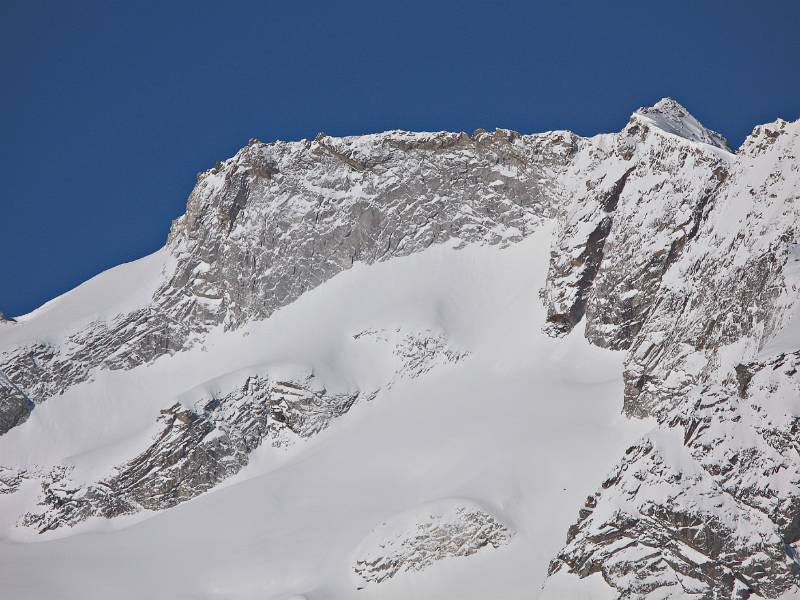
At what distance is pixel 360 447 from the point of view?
420 feet

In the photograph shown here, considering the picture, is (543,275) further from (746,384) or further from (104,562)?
(746,384)

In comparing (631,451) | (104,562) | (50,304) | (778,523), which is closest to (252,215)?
(50,304)

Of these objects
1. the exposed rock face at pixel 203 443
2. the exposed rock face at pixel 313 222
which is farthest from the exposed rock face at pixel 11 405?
the exposed rock face at pixel 203 443

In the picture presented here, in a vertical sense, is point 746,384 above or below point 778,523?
above

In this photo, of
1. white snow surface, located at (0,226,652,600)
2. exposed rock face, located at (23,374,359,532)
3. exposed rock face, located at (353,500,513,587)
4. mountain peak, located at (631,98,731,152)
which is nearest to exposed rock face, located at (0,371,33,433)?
white snow surface, located at (0,226,652,600)

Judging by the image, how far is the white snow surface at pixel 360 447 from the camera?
369ft

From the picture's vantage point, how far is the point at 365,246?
14962cm

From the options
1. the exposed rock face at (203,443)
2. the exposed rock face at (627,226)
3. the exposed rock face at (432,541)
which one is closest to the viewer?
the exposed rock face at (432,541)

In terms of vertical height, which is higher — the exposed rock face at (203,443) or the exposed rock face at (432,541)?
the exposed rock face at (203,443)

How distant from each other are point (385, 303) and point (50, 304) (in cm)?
4171

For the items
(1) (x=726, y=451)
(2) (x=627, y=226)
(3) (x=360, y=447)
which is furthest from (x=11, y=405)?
(1) (x=726, y=451)

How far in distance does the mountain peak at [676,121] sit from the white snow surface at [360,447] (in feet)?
47.4

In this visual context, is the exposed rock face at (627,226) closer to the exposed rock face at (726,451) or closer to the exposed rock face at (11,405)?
the exposed rock face at (726,451)

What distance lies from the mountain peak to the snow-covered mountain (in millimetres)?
620
